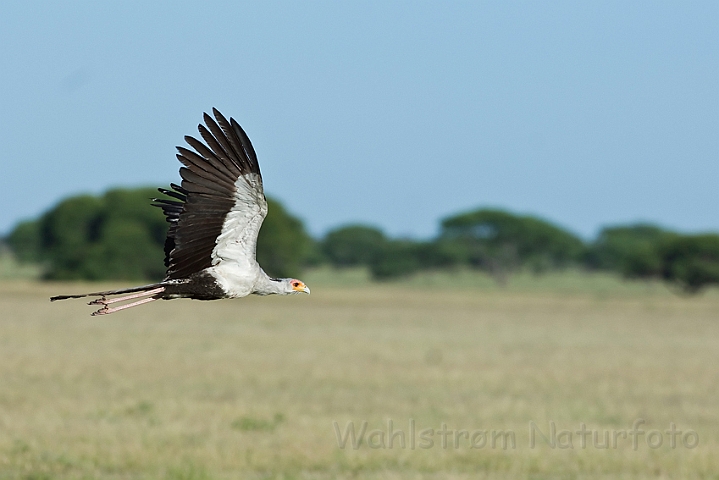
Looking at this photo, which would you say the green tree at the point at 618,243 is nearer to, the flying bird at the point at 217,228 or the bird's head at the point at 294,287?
the bird's head at the point at 294,287

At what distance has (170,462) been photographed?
17.3 m

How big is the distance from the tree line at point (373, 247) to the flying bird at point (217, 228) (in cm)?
7004

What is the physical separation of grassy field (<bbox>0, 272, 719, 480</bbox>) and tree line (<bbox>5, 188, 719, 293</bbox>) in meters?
33.1

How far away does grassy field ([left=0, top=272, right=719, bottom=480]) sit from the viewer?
17812 millimetres

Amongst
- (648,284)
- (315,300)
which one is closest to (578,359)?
(315,300)

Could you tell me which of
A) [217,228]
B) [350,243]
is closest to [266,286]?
[217,228]

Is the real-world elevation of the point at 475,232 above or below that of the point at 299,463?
above

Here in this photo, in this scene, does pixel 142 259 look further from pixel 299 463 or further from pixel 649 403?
pixel 299 463

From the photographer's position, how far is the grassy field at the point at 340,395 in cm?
1781

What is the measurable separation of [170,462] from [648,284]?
9952cm

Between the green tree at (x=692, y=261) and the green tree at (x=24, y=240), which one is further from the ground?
the green tree at (x=24, y=240)

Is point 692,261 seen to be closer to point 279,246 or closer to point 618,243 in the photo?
point 279,246

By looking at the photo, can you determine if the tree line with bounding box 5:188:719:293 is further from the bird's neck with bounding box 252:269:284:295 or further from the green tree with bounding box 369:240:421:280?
the bird's neck with bounding box 252:269:284:295

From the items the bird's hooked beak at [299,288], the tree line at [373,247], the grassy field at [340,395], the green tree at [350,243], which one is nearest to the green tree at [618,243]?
the tree line at [373,247]
